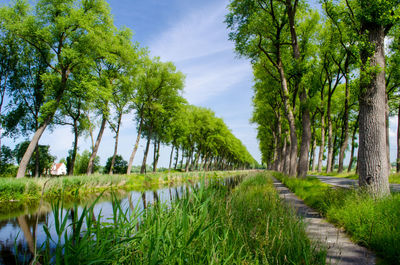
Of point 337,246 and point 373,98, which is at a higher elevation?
point 373,98

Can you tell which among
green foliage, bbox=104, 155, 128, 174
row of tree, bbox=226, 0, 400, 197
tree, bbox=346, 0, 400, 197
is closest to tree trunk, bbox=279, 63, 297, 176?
row of tree, bbox=226, 0, 400, 197

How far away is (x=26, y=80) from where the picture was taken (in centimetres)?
2275

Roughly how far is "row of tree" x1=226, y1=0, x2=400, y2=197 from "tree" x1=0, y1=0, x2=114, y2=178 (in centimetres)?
1249

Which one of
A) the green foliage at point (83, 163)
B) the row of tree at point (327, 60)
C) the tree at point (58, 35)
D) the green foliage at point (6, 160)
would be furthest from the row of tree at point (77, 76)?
the green foliage at point (83, 163)

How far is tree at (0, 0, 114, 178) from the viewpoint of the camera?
17031 mm

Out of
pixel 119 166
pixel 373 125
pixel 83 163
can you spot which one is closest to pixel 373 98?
pixel 373 125

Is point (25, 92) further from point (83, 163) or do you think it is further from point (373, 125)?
point (373, 125)

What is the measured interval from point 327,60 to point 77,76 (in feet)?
76.1

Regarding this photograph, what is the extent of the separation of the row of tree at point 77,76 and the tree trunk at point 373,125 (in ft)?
58.6

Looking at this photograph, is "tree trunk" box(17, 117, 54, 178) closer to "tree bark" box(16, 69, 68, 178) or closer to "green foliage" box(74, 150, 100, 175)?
"tree bark" box(16, 69, 68, 178)

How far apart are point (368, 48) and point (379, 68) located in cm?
78

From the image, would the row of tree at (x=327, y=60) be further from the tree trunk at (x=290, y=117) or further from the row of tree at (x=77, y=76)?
the row of tree at (x=77, y=76)

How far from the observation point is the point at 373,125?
19.5 ft

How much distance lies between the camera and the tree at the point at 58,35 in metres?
17.0
